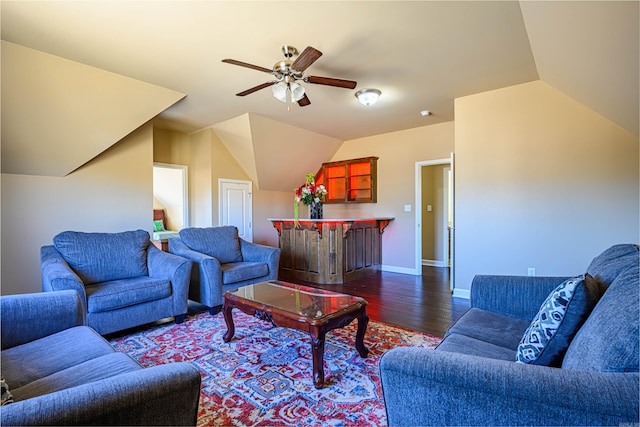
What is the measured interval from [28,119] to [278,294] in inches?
118

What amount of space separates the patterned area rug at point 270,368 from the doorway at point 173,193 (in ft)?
10.4

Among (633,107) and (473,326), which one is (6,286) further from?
(633,107)

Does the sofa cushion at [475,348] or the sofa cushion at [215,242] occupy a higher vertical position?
the sofa cushion at [215,242]

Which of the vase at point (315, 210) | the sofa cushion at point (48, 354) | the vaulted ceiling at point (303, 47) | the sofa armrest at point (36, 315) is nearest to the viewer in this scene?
the sofa cushion at point (48, 354)

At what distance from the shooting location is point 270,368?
7.04ft

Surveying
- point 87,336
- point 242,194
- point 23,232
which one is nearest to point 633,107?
point 87,336

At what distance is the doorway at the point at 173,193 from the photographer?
572 cm

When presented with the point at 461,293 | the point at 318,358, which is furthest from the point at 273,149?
the point at 318,358

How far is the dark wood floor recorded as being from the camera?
10.1 ft

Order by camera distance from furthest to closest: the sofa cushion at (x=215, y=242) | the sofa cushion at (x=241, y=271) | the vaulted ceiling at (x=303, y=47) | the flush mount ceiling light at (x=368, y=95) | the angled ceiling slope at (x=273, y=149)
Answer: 1. the angled ceiling slope at (x=273, y=149)
2. the sofa cushion at (x=215, y=242)
3. the flush mount ceiling light at (x=368, y=95)
4. the sofa cushion at (x=241, y=271)
5. the vaulted ceiling at (x=303, y=47)

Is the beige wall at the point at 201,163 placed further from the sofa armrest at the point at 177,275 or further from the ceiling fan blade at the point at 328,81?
the ceiling fan blade at the point at 328,81

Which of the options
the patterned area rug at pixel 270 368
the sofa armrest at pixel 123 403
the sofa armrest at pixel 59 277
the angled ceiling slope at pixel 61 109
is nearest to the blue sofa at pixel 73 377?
the sofa armrest at pixel 123 403

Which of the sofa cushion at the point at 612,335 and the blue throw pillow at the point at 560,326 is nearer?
the sofa cushion at the point at 612,335

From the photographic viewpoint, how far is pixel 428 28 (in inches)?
94.2
